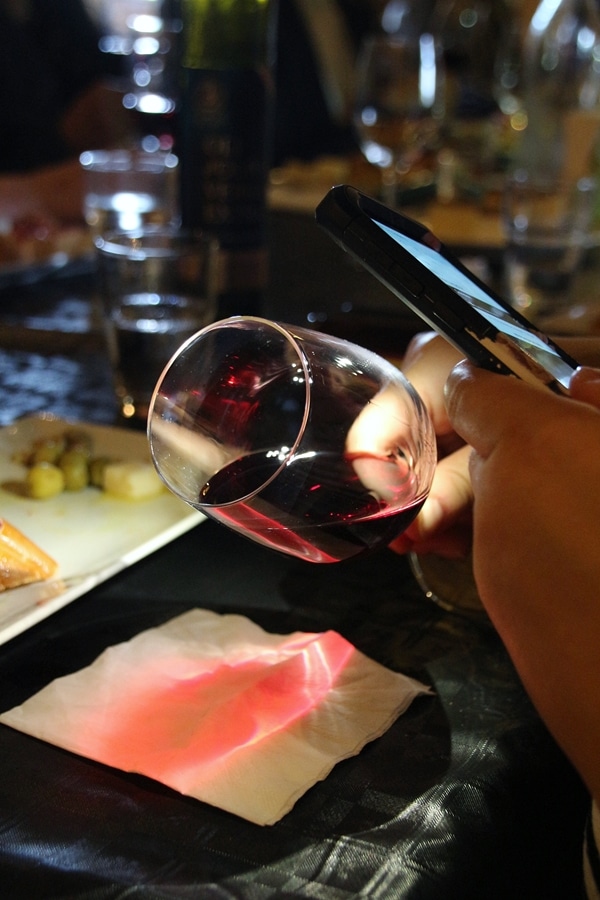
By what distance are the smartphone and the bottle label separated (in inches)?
28.8

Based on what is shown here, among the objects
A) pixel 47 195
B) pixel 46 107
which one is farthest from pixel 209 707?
pixel 46 107

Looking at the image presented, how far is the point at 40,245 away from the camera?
4.69 feet

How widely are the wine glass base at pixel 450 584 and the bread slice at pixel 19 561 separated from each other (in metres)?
0.24

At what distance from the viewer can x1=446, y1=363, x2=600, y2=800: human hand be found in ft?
1.24

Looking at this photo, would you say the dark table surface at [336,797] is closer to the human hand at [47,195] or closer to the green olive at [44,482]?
the green olive at [44,482]

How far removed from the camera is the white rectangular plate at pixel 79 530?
581mm

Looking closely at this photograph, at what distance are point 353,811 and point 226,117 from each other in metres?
0.91

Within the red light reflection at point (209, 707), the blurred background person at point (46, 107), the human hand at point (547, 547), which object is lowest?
the blurred background person at point (46, 107)

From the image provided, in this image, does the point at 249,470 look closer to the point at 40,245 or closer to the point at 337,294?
the point at 337,294

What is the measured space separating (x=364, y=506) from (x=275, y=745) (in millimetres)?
126

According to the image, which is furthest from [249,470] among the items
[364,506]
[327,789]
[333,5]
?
[333,5]

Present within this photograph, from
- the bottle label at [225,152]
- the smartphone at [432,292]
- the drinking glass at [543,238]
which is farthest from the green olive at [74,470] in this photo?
Answer: the drinking glass at [543,238]

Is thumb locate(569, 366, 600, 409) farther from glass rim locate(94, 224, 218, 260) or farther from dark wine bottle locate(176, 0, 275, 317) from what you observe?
dark wine bottle locate(176, 0, 275, 317)

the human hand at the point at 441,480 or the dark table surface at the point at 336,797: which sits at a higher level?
the human hand at the point at 441,480
